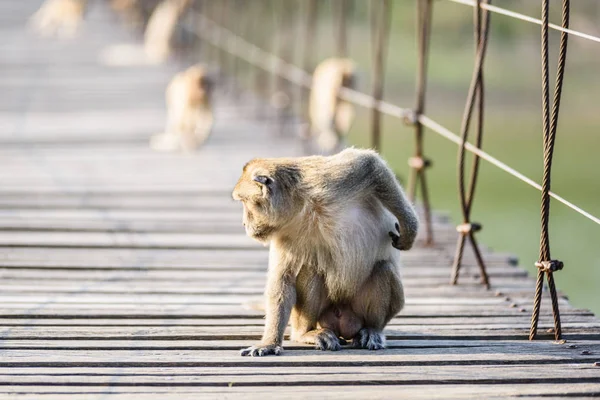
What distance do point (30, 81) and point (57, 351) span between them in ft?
26.5

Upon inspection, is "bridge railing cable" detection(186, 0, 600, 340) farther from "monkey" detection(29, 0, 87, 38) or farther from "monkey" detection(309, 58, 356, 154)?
"monkey" detection(29, 0, 87, 38)

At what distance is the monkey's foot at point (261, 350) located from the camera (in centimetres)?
342

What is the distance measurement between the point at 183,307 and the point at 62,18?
11.2 m

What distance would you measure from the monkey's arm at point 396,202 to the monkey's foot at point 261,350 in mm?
526

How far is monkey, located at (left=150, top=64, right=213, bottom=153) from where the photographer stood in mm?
7965

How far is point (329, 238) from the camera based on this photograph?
355 cm

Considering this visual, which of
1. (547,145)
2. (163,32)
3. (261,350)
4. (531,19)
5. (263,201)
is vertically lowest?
(261,350)

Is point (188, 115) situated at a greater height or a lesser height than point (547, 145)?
greater

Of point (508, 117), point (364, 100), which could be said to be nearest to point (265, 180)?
point (364, 100)

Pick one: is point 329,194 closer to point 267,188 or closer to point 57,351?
point 267,188

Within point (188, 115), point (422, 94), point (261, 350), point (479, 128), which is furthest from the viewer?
point (188, 115)

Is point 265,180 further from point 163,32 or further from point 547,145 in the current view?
point 163,32

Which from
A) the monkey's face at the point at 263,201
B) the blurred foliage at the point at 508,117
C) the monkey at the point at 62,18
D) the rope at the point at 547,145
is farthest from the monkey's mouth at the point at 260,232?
the monkey at the point at 62,18

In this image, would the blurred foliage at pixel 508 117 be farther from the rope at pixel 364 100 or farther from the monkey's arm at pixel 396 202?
the monkey's arm at pixel 396 202
